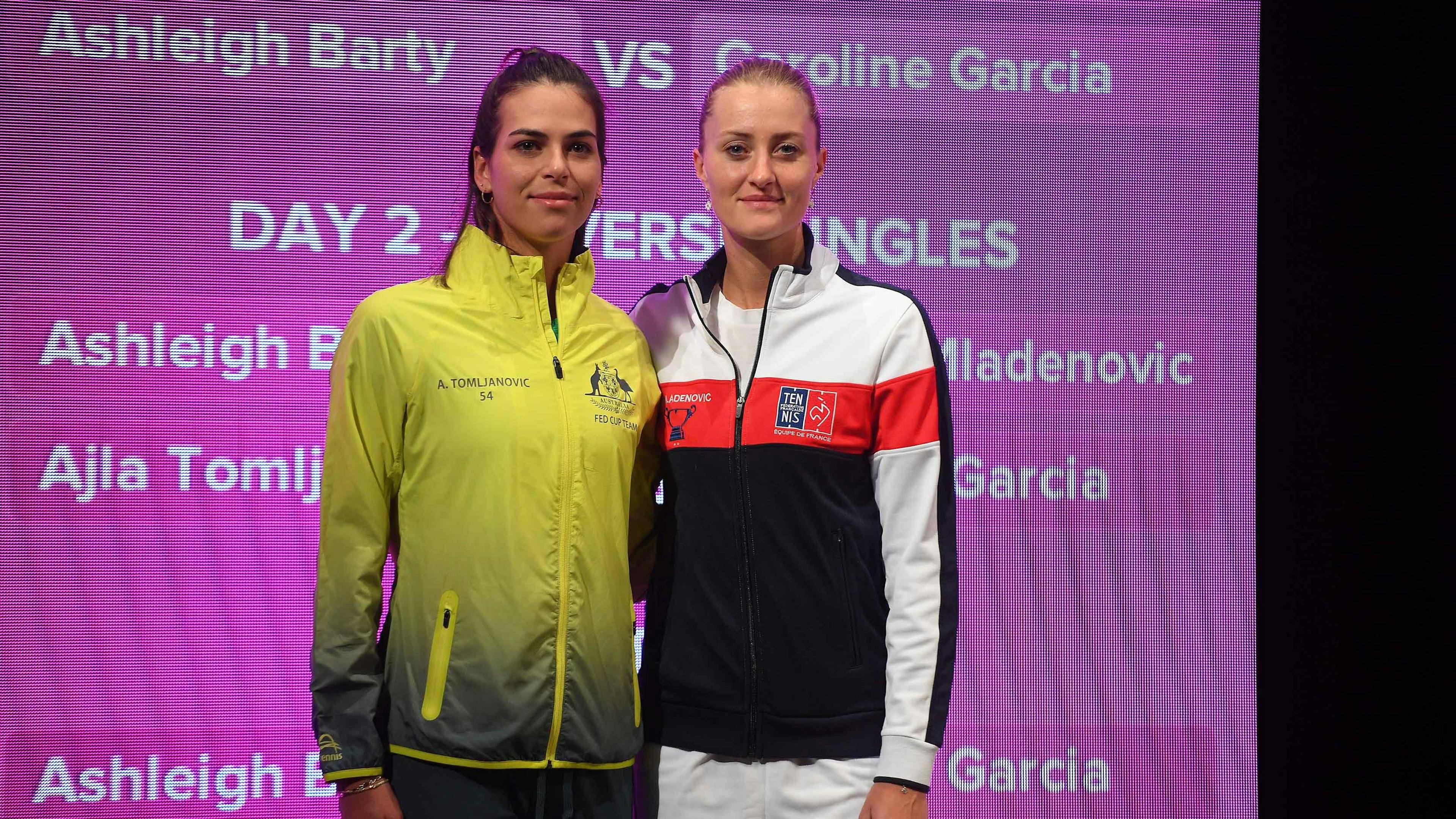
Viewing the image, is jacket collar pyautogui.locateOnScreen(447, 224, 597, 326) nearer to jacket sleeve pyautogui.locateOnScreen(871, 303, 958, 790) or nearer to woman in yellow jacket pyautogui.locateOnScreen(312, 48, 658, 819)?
woman in yellow jacket pyautogui.locateOnScreen(312, 48, 658, 819)

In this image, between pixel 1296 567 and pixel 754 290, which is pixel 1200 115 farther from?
pixel 754 290

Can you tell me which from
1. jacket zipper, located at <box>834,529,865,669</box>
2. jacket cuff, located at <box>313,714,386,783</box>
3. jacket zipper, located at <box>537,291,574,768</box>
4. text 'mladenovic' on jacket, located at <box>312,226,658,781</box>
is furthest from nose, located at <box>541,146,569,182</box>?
jacket cuff, located at <box>313,714,386,783</box>

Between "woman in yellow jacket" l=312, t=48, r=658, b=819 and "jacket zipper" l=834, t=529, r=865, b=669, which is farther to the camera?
"jacket zipper" l=834, t=529, r=865, b=669

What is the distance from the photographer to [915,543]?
63.6 inches

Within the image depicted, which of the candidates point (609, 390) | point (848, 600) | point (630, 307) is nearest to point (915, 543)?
point (848, 600)

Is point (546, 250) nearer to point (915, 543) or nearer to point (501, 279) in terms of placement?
point (501, 279)

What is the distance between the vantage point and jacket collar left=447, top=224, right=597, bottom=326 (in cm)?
161

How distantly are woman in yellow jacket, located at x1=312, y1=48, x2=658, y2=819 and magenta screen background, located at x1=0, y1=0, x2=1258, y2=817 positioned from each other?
3.15 feet

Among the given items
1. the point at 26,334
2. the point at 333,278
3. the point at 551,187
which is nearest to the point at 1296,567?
the point at 551,187

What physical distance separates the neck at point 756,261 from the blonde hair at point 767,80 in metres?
0.15

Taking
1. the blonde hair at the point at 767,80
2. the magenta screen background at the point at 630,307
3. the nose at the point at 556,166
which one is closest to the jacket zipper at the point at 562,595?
the nose at the point at 556,166

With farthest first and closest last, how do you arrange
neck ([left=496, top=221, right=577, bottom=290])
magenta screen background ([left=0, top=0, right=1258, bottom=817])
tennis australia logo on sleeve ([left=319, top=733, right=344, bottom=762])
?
1. magenta screen background ([left=0, top=0, right=1258, bottom=817])
2. neck ([left=496, top=221, right=577, bottom=290])
3. tennis australia logo on sleeve ([left=319, top=733, right=344, bottom=762])

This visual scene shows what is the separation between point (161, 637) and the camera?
2.40 meters

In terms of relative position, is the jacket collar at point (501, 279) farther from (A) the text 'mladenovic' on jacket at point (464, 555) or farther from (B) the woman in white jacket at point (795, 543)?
(B) the woman in white jacket at point (795, 543)
